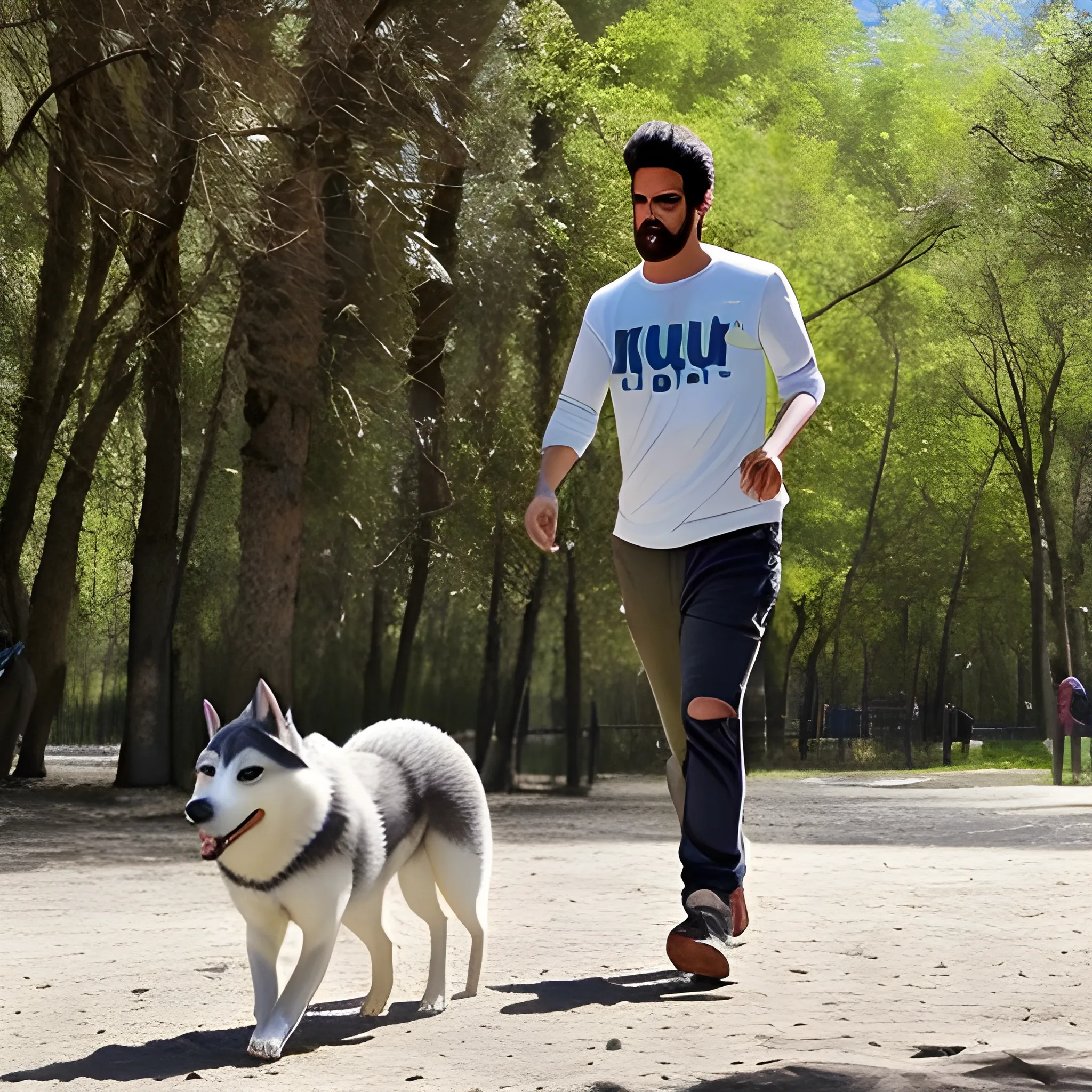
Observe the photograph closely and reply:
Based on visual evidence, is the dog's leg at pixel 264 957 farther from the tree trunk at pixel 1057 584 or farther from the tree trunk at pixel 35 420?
the tree trunk at pixel 1057 584

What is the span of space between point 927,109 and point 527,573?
14.7 m

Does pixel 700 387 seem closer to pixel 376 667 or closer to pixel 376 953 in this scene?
pixel 376 953

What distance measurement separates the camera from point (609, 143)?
20.1 meters

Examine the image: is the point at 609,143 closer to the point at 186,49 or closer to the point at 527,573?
the point at 527,573

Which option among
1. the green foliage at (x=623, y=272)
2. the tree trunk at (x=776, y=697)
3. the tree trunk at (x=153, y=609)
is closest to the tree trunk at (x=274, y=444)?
the green foliage at (x=623, y=272)

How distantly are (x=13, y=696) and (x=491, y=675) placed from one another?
5.55 m

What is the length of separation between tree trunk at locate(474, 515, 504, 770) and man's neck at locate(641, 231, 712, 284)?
13922 millimetres

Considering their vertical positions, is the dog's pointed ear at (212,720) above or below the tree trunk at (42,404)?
below

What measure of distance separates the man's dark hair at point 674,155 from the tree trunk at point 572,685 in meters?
14.1

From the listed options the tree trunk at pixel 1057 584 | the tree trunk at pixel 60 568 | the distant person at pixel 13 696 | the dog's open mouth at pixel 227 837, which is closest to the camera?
the dog's open mouth at pixel 227 837

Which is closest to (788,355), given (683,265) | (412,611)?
(683,265)

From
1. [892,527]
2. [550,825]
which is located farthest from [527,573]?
[892,527]

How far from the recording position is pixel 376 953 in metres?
4.59

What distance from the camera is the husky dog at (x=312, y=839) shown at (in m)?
3.96
